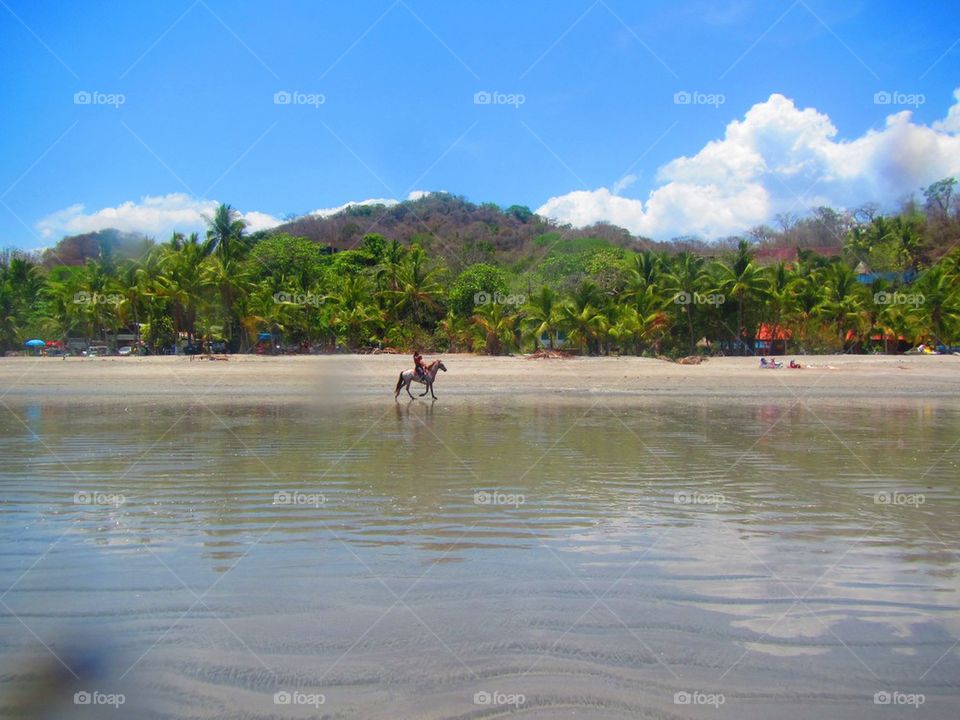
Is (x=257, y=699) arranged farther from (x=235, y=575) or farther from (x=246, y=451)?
(x=246, y=451)

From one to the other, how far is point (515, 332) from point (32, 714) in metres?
38.0

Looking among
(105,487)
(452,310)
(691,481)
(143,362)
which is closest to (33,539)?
(105,487)
